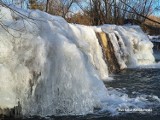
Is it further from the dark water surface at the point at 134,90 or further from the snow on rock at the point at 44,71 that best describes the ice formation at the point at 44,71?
the dark water surface at the point at 134,90

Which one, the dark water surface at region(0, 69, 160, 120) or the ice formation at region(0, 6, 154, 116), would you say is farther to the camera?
the ice formation at region(0, 6, 154, 116)

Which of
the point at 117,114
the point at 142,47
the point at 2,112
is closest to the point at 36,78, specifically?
the point at 2,112

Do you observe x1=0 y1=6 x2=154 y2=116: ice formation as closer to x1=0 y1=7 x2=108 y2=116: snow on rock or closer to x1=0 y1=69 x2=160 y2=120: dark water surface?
x1=0 y1=7 x2=108 y2=116: snow on rock

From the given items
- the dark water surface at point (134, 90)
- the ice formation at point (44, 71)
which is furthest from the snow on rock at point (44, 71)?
the dark water surface at point (134, 90)

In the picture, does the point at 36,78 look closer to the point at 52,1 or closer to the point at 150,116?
the point at 150,116

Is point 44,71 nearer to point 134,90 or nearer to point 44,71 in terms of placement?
point 44,71

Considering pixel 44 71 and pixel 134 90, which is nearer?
pixel 44 71

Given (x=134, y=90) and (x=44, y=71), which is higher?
(x=44, y=71)

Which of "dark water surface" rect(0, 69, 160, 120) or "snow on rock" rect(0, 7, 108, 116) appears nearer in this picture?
"dark water surface" rect(0, 69, 160, 120)

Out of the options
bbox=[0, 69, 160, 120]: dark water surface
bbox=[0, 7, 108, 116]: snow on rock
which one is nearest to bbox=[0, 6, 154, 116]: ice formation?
bbox=[0, 7, 108, 116]: snow on rock

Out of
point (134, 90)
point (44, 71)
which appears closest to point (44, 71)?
point (44, 71)

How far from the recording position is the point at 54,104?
6145mm

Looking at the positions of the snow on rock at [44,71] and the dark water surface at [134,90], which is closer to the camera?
the dark water surface at [134,90]

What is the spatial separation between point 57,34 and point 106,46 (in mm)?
6718
